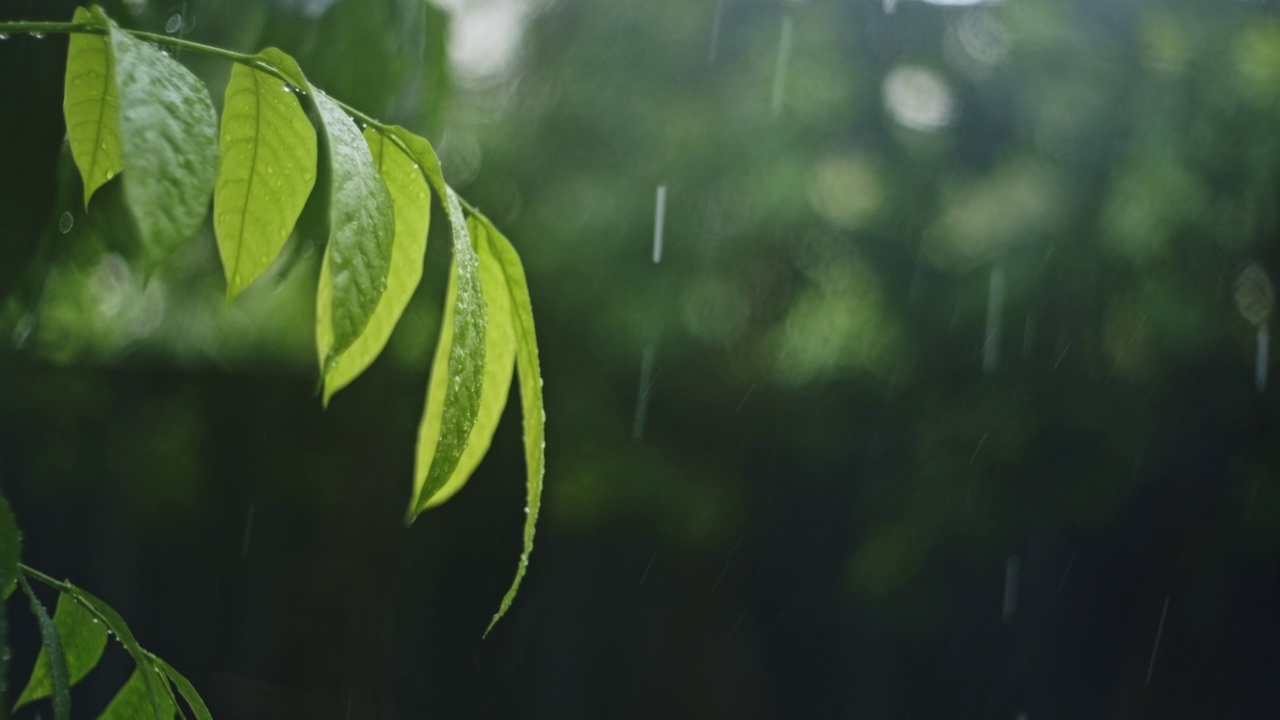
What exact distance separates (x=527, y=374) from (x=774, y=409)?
8.26 feet

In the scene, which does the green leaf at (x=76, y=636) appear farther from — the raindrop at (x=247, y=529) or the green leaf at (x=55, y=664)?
the raindrop at (x=247, y=529)

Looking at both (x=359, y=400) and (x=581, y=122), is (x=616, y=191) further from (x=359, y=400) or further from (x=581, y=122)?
(x=359, y=400)

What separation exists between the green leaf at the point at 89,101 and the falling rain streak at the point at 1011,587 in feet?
8.95

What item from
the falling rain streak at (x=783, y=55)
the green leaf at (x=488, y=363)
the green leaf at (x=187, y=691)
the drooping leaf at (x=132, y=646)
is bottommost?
the falling rain streak at (x=783, y=55)

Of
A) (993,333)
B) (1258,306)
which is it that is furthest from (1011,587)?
(1258,306)

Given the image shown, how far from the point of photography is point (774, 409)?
2.78m

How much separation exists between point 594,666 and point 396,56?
2324 mm

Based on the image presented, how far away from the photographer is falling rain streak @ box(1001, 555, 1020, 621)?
8.89 ft

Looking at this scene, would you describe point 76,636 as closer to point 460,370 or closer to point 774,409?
point 460,370

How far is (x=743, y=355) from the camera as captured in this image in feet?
8.97

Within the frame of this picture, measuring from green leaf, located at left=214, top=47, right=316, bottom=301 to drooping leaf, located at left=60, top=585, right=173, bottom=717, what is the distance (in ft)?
0.34

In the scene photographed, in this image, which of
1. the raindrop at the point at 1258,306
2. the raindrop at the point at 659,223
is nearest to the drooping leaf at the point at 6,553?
the raindrop at the point at 659,223

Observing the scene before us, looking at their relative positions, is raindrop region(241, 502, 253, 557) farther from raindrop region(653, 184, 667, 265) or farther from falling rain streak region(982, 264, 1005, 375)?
falling rain streak region(982, 264, 1005, 375)

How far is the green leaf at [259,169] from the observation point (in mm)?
249
